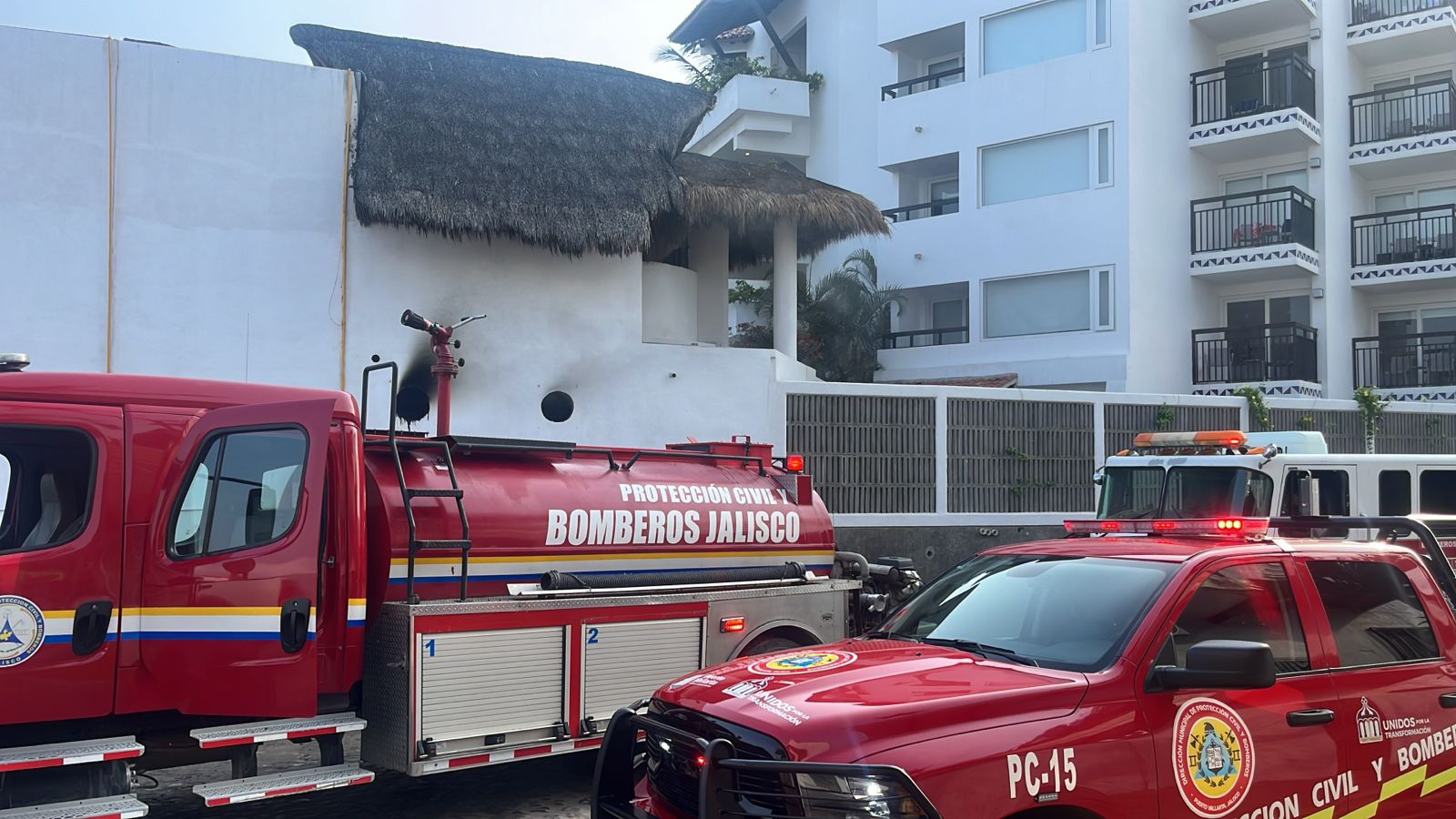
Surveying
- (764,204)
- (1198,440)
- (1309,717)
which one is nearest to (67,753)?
(1309,717)

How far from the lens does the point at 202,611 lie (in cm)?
612

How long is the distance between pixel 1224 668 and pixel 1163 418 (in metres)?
13.5

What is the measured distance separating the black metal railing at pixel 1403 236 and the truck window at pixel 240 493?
2436cm

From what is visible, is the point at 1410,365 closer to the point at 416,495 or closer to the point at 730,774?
the point at 416,495

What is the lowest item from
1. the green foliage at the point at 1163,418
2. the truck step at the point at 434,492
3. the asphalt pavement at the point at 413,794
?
the asphalt pavement at the point at 413,794

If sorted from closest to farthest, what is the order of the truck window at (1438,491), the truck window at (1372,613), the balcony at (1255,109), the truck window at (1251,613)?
the truck window at (1251,613) < the truck window at (1372,613) < the truck window at (1438,491) < the balcony at (1255,109)

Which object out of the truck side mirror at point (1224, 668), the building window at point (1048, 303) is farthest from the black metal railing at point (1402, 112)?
the truck side mirror at point (1224, 668)

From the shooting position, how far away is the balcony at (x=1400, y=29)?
969 inches

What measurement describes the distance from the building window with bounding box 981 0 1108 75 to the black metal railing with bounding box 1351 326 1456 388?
8.38m

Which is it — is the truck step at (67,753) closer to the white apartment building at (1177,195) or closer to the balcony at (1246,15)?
the white apartment building at (1177,195)

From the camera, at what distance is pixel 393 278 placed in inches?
538

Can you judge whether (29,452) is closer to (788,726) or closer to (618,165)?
(788,726)

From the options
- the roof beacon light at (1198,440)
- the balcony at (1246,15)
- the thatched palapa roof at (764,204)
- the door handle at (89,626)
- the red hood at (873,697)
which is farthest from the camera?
the balcony at (1246,15)

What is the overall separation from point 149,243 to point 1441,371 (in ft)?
75.9
